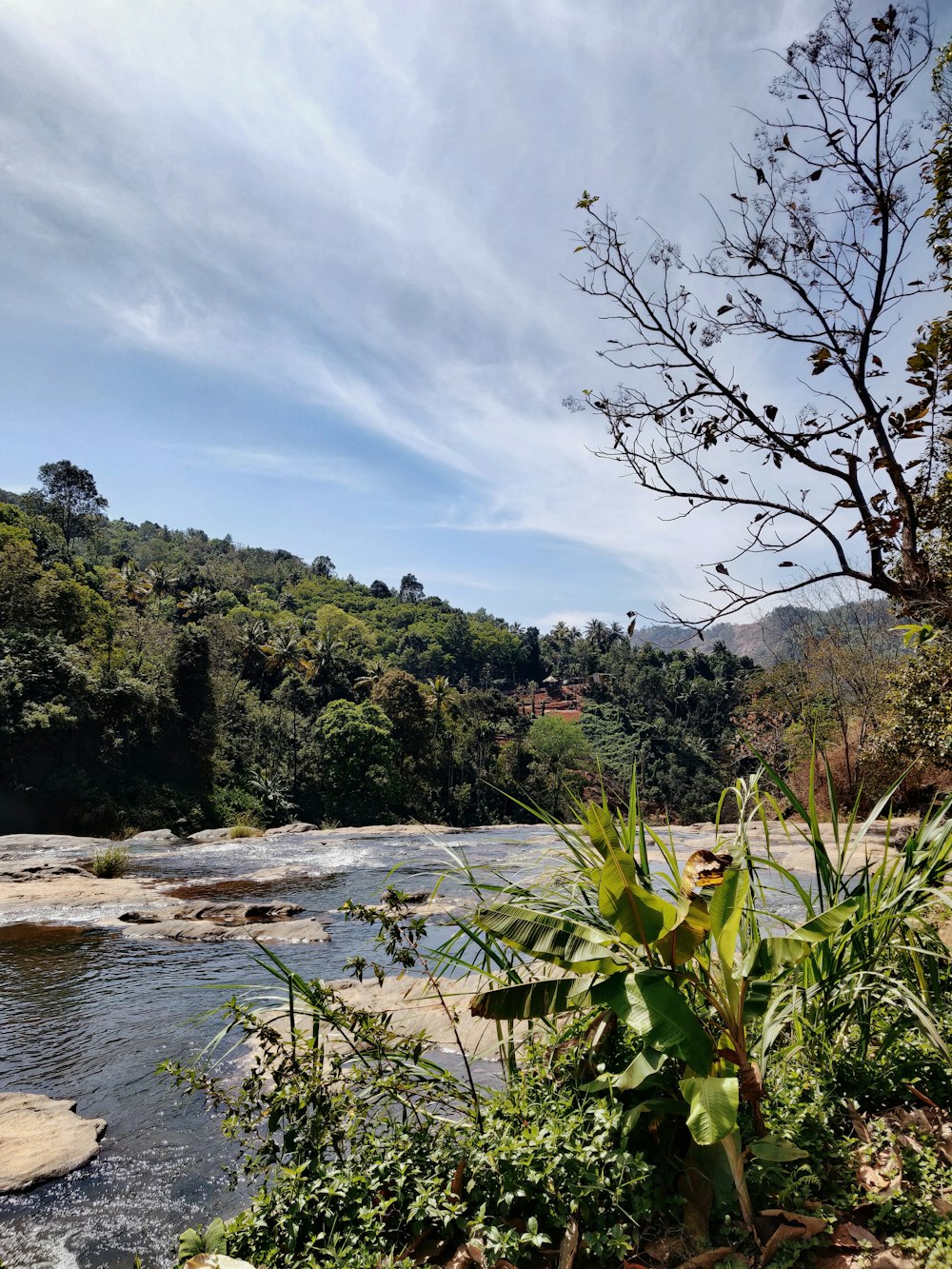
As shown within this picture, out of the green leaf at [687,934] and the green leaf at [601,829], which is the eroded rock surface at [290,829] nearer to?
the green leaf at [601,829]

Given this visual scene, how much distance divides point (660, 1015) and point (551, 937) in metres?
0.47

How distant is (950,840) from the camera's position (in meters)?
2.79

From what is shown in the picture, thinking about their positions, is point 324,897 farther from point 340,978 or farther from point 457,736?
point 457,736

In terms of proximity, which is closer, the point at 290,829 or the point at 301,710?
the point at 290,829

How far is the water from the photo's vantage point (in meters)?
3.89

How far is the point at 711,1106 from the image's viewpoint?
2061 millimetres

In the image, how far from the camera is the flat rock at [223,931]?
409 inches

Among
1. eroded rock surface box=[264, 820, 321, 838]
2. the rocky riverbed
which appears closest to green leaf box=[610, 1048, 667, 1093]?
the rocky riverbed

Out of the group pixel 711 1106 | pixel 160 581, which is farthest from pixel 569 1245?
pixel 160 581

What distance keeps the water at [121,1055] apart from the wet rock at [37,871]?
303 cm

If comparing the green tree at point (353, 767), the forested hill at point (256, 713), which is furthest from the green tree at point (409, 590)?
the green tree at point (353, 767)

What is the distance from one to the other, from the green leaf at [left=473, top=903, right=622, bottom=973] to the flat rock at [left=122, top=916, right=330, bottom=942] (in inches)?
341

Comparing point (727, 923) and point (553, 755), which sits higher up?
point (727, 923)

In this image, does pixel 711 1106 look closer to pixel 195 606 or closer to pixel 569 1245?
pixel 569 1245
